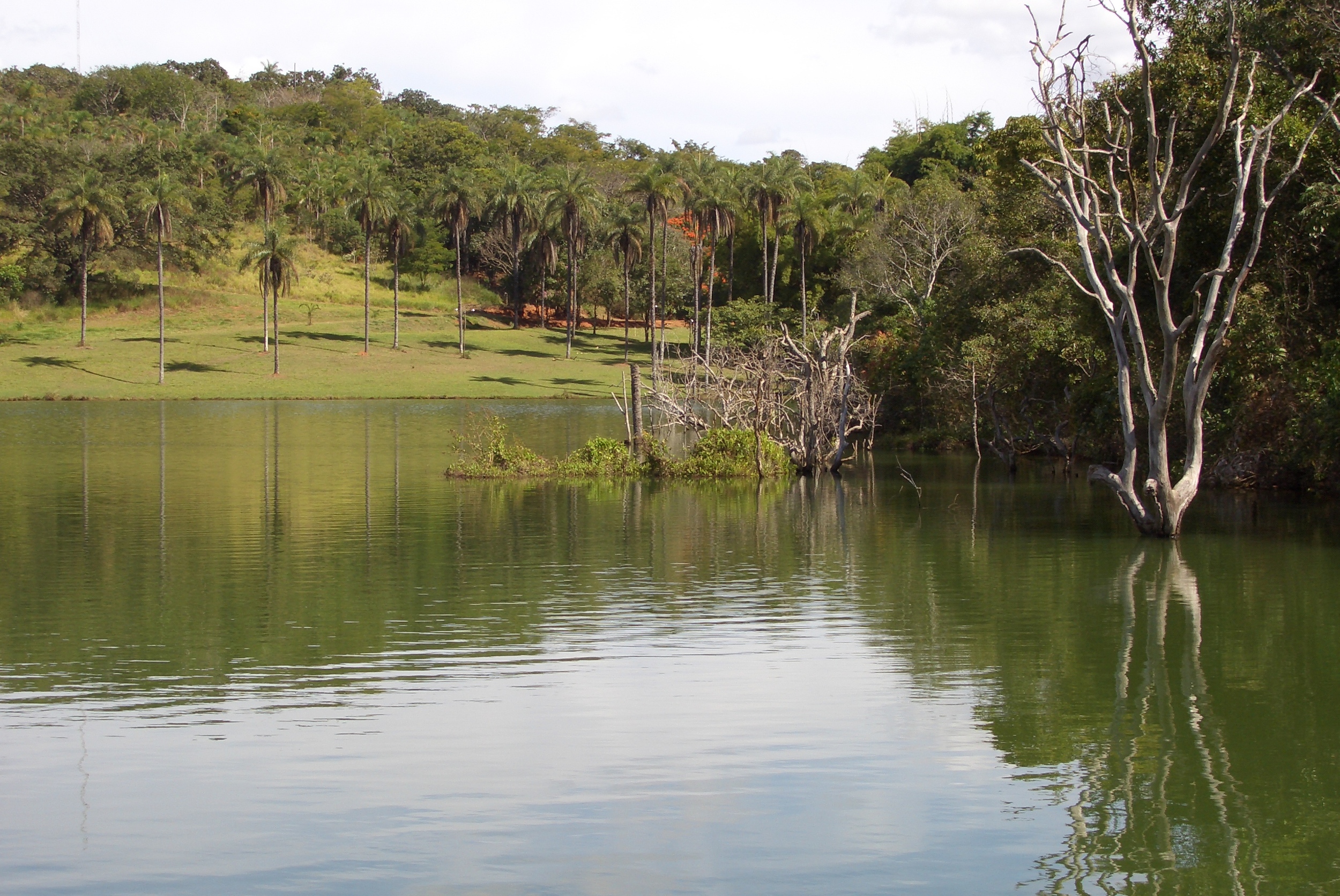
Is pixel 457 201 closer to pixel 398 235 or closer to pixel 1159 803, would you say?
pixel 398 235

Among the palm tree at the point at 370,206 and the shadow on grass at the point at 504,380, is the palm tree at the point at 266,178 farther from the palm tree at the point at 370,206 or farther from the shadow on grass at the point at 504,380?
the shadow on grass at the point at 504,380

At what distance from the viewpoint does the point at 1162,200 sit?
23172 mm

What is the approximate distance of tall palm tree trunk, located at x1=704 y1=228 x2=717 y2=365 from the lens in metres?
41.4

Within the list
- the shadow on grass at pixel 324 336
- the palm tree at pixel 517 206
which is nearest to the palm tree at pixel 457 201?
the palm tree at pixel 517 206

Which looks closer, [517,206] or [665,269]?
[665,269]

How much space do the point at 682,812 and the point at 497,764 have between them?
6.16 ft

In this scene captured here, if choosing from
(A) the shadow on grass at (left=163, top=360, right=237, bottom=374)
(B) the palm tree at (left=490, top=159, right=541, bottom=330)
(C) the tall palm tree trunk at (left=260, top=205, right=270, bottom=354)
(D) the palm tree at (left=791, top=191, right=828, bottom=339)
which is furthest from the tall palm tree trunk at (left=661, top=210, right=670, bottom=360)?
(A) the shadow on grass at (left=163, top=360, right=237, bottom=374)

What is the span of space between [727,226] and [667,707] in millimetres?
76033

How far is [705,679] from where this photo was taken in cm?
1338

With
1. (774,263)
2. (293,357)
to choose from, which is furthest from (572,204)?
(293,357)

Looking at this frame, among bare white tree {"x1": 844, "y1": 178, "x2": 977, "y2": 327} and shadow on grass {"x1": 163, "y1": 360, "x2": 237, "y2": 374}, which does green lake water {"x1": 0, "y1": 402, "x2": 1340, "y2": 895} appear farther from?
shadow on grass {"x1": 163, "y1": 360, "x2": 237, "y2": 374}

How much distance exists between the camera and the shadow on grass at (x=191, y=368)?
83750 millimetres

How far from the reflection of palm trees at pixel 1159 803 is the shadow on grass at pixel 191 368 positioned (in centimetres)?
7743

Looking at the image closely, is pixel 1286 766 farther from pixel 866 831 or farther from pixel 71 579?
pixel 71 579
